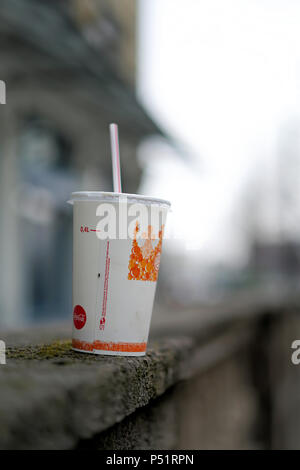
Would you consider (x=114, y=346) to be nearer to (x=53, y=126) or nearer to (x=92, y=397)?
(x=92, y=397)

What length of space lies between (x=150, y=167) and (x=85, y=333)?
977 centimetres

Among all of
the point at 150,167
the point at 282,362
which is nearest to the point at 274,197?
the point at 150,167

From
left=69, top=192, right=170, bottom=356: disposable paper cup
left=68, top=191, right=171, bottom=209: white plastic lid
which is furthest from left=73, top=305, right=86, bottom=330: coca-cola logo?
left=68, top=191, right=171, bottom=209: white plastic lid

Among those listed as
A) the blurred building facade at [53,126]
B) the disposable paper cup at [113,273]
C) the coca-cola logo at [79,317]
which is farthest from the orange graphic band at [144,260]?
the blurred building facade at [53,126]

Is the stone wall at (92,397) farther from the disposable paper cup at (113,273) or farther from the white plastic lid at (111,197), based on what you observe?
the white plastic lid at (111,197)

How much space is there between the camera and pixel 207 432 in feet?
12.6

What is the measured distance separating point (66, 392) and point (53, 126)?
7882 mm

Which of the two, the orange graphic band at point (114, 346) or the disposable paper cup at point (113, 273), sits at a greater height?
the disposable paper cup at point (113, 273)

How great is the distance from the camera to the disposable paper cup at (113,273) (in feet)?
3.90

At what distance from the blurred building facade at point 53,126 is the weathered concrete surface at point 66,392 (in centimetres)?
387

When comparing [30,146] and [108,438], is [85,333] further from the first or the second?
[30,146]

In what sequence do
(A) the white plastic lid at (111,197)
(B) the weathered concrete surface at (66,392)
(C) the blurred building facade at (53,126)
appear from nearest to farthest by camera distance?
(B) the weathered concrete surface at (66,392), (A) the white plastic lid at (111,197), (C) the blurred building facade at (53,126)

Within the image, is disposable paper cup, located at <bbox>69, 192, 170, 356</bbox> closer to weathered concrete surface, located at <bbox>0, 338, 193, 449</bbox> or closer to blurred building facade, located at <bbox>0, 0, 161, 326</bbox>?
weathered concrete surface, located at <bbox>0, 338, 193, 449</bbox>
